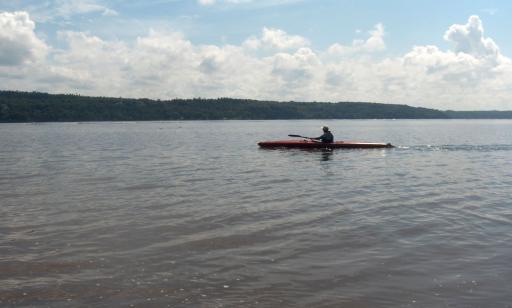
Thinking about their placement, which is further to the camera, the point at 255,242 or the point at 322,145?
the point at 322,145

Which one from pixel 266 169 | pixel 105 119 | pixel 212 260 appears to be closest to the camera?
pixel 212 260

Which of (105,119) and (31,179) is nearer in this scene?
(31,179)

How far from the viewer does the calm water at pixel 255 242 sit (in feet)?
23.2

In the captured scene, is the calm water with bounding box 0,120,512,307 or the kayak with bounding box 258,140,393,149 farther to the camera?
the kayak with bounding box 258,140,393,149

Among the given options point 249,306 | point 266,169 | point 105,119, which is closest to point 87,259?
point 249,306

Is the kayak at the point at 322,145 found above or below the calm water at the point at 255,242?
above

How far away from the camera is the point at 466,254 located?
29.5 ft

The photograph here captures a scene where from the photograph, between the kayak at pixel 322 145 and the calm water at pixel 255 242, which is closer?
the calm water at pixel 255 242

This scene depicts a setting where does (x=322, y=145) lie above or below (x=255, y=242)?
above

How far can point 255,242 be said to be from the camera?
975 cm

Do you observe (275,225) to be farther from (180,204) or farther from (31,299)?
(31,299)

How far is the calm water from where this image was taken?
7059 mm

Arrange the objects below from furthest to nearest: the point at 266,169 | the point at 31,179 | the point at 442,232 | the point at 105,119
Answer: the point at 105,119 < the point at 266,169 < the point at 31,179 < the point at 442,232

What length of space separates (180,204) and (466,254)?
7778 millimetres
